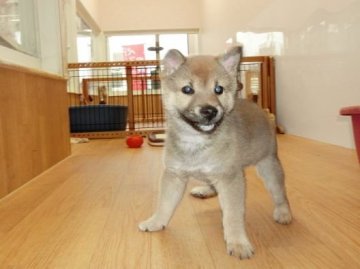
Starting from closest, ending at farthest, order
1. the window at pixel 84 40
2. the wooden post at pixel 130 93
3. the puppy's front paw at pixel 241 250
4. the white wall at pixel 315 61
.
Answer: the puppy's front paw at pixel 241 250 < the white wall at pixel 315 61 < the wooden post at pixel 130 93 < the window at pixel 84 40

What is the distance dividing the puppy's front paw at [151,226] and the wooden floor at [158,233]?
0.03m

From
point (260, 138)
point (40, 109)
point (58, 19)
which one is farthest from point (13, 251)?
point (58, 19)

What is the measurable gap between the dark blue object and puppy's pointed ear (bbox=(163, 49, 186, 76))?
3.25m

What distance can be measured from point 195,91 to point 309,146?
2172 mm

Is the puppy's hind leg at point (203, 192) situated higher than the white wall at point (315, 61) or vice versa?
the white wall at point (315, 61)

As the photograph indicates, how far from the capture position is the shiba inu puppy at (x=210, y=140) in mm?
1179

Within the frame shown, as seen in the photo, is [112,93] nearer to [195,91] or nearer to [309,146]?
[309,146]

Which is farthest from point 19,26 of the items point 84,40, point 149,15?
point 149,15

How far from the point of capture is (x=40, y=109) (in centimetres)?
243

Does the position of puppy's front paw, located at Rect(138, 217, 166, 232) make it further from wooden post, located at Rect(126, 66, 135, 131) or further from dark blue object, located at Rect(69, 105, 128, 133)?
wooden post, located at Rect(126, 66, 135, 131)

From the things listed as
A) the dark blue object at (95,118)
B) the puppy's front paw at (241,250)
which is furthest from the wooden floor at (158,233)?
the dark blue object at (95,118)

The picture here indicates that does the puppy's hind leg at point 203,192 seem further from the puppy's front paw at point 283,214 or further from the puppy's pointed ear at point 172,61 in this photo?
the puppy's pointed ear at point 172,61

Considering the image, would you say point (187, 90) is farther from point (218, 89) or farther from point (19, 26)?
point (19, 26)

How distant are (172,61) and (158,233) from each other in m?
0.55
